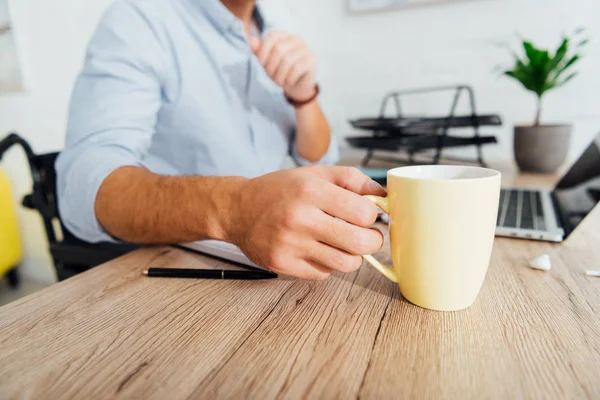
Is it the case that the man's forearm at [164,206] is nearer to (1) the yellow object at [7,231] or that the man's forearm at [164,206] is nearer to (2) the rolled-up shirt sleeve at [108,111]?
(2) the rolled-up shirt sleeve at [108,111]

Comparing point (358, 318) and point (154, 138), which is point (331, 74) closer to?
point (154, 138)

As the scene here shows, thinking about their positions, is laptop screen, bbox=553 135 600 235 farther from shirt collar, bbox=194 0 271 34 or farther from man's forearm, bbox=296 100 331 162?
shirt collar, bbox=194 0 271 34

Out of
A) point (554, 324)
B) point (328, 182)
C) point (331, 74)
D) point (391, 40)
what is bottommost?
point (554, 324)

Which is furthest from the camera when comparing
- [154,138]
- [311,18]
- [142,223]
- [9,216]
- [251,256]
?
[9,216]

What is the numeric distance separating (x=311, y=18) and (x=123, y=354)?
5.05 ft

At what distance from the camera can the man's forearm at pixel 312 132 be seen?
86 cm

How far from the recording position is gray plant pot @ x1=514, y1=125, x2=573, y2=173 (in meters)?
0.99

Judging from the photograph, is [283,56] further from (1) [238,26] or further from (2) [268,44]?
(1) [238,26]

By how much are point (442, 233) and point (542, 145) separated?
0.94 m

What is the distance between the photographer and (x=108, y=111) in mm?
601

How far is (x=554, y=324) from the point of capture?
0.29m

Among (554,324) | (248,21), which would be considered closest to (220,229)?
(554,324)

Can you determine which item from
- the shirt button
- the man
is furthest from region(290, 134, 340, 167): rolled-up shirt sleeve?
the shirt button

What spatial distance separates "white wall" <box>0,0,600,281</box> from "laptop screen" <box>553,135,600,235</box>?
2.14 ft
